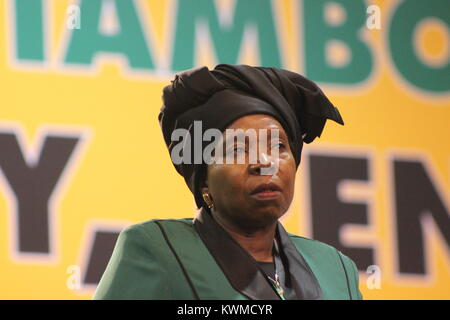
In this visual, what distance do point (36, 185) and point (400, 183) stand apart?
116 centimetres

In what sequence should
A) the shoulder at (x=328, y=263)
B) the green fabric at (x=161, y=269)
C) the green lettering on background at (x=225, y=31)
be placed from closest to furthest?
the green fabric at (x=161, y=269) → the shoulder at (x=328, y=263) → the green lettering on background at (x=225, y=31)

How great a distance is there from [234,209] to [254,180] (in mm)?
80

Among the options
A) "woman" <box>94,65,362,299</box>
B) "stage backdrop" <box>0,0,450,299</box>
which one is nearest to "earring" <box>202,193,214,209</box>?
"woman" <box>94,65,362,299</box>

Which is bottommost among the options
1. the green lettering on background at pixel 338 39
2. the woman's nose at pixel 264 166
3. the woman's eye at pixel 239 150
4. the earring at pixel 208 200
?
the earring at pixel 208 200

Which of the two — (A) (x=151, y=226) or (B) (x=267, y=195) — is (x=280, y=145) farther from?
(A) (x=151, y=226)

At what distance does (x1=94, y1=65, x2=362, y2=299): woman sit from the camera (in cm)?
201

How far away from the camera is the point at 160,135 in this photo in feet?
10.5

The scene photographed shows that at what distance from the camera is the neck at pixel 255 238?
2.14 metres

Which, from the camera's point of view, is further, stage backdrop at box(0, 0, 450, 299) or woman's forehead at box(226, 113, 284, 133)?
stage backdrop at box(0, 0, 450, 299)

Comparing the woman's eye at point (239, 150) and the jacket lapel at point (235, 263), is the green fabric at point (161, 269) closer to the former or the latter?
the jacket lapel at point (235, 263)

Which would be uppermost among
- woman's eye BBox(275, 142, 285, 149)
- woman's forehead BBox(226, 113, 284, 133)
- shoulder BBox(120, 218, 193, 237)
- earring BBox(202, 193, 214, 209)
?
woman's forehead BBox(226, 113, 284, 133)

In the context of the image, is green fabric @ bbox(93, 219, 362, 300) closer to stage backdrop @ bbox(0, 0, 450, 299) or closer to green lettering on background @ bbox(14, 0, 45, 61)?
stage backdrop @ bbox(0, 0, 450, 299)

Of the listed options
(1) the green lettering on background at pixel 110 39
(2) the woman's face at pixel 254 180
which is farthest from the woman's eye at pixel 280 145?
(1) the green lettering on background at pixel 110 39

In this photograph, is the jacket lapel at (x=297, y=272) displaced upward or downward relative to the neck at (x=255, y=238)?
downward
